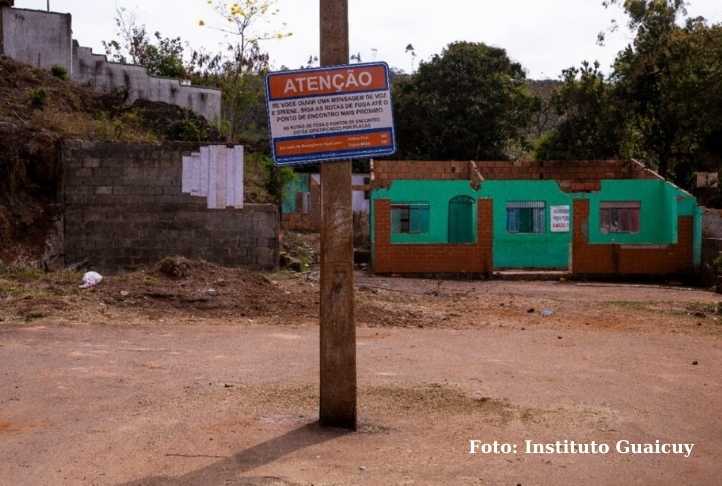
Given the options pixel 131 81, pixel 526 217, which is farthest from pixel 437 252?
pixel 131 81

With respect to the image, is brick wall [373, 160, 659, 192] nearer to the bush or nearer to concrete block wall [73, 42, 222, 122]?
the bush

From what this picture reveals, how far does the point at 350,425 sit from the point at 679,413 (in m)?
2.39

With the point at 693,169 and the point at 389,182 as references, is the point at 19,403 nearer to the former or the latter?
the point at 389,182

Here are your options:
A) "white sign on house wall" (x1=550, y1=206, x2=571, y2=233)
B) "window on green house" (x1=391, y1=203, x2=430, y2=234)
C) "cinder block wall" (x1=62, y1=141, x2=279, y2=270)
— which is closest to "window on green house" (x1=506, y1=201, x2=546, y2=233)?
"white sign on house wall" (x1=550, y1=206, x2=571, y2=233)

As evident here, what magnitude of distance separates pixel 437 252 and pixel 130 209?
806 cm

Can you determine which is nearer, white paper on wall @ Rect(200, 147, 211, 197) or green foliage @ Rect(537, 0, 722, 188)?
white paper on wall @ Rect(200, 147, 211, 197)

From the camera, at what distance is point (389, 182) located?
22.2 meters

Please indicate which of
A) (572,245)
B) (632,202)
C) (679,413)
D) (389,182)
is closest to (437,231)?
(389,182)

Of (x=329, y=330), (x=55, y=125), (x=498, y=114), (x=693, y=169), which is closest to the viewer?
(x=329, y=330)

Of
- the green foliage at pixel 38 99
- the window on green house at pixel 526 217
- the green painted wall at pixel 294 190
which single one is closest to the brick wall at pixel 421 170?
the window on green house at pixel 526 217

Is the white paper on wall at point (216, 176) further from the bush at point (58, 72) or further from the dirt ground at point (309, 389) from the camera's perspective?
the bush at point (58, 72)

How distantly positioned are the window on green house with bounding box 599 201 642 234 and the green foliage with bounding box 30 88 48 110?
46.2ft

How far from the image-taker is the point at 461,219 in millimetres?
22375

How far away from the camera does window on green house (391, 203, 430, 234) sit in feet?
73.2
